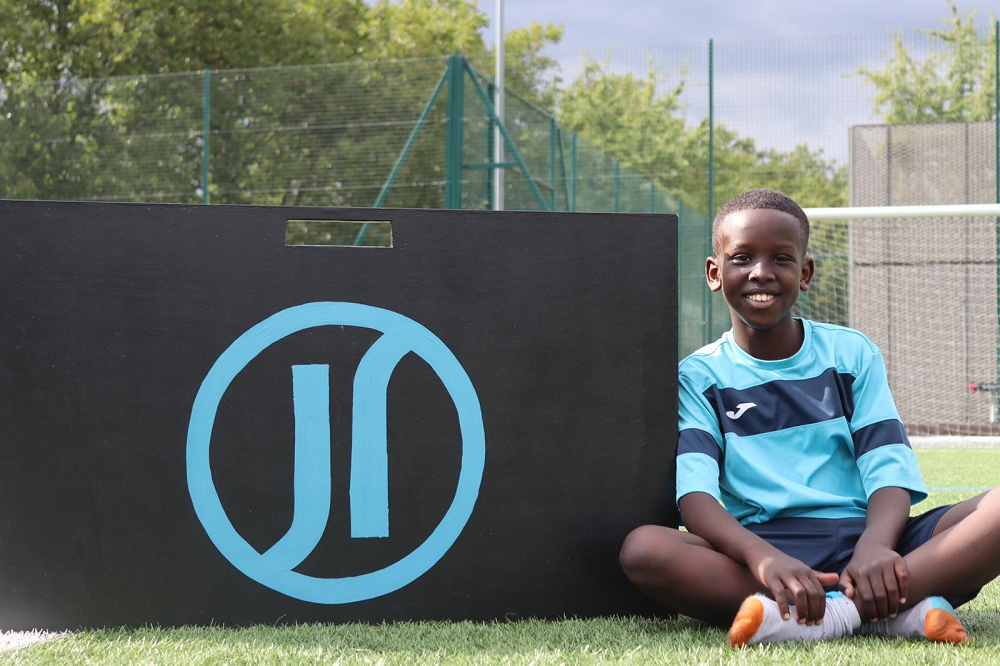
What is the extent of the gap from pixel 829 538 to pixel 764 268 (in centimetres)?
54

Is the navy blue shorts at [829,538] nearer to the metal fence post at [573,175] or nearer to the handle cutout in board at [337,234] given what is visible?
the handle cutout in board at [337,234]

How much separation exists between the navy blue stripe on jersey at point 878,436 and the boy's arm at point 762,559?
1.03 feet

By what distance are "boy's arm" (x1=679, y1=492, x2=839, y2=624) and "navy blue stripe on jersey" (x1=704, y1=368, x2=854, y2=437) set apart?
210 mm

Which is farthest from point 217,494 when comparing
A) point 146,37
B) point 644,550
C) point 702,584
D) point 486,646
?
point 146,37

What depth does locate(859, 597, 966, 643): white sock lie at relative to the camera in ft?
5.20

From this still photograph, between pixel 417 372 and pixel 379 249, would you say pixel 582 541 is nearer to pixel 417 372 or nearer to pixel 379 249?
pixel 417 372

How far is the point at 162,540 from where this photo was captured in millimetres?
1806

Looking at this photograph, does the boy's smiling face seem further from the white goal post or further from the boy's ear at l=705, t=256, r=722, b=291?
the white goal post

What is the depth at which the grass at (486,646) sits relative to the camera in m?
1.54

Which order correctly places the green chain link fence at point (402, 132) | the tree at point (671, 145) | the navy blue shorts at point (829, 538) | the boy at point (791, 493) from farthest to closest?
the tree at point (671, 145) < the green chain link fence at point (402, 132) < the navy blue shorts at point (829, 538) < the boy at point (791, 493)

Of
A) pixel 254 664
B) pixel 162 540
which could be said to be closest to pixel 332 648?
pixel 254 664

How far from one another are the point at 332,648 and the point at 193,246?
2.59 feet

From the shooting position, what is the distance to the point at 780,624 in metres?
1.61

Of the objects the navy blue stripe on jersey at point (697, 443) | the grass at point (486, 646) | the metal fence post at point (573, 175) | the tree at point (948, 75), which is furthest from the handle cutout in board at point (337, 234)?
the grass at point (486, 646)
